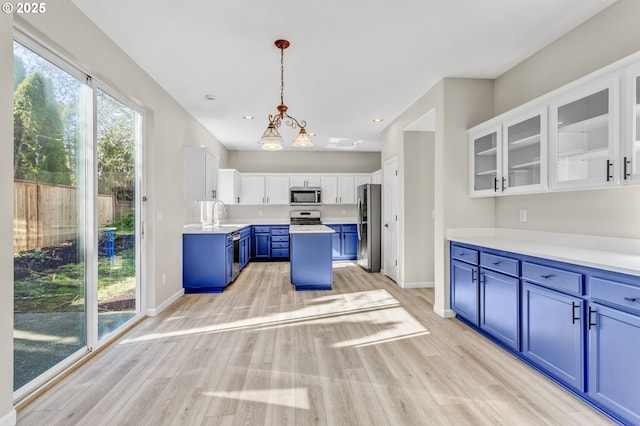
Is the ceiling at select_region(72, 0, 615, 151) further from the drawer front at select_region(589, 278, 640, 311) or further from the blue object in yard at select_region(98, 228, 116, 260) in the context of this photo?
the drawer front at select_region(589, 278, 640, 311)

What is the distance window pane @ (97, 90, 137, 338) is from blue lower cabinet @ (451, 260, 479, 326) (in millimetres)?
3476

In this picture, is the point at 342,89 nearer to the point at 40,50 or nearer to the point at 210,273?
the point at 40,50

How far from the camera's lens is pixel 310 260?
479 cm

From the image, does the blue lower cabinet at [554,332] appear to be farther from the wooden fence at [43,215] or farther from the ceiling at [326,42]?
the wooden fence at [43,215]

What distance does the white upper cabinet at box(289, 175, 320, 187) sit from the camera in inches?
300

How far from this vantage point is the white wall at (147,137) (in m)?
1.74

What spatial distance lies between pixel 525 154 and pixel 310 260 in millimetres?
3052

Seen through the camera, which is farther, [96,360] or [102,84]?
[102,84]

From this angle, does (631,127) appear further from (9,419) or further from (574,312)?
(9,419)

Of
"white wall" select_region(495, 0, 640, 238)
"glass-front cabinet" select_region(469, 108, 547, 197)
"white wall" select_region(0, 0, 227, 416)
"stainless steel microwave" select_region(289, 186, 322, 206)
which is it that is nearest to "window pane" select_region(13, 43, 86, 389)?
"white wall" select_region(0, 0, 227, 416)

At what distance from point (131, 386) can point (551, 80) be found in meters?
4.23

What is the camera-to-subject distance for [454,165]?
11.8 ft

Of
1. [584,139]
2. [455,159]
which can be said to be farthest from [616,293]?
[455,159]

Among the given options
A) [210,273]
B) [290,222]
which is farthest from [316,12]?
[290,222]
